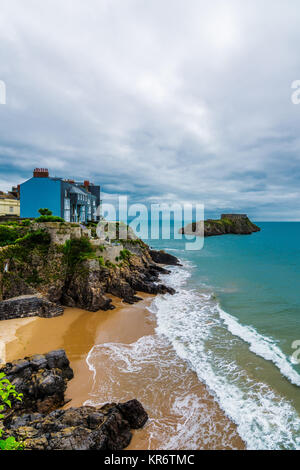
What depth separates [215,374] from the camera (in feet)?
41.5

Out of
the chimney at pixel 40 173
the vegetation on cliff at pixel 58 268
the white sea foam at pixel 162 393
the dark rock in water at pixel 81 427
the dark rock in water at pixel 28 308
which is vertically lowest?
the white sea foam at pixel 162 393

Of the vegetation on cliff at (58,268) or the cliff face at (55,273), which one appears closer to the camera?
the cliff face at (55,273)

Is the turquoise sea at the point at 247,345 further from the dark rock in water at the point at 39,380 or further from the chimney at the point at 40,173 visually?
the chimney at the point at 40,173

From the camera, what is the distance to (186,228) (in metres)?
144

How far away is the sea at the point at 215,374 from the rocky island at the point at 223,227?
107 m

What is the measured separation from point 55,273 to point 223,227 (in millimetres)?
123687

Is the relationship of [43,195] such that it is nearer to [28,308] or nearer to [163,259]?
[28,308]

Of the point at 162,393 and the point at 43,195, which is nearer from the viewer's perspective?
the point at 162,393

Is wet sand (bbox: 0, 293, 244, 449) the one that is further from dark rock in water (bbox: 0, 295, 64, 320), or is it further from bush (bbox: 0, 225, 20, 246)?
bush (bbox: 0, 225, 20, 246)

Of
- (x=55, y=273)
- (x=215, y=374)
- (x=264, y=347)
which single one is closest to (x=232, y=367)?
(x=215, y=374)

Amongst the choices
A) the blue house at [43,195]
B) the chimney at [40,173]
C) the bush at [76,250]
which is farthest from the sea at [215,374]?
the chimney at [40,173]

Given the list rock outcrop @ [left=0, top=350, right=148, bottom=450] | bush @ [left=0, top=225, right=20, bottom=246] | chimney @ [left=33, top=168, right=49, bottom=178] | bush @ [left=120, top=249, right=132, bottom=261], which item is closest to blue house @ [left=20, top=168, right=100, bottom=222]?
chimney @ [left=33, top=168, right=49, bottom=178]

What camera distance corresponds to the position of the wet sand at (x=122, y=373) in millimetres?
9219

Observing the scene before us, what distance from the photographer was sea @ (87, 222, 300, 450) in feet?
30.4
